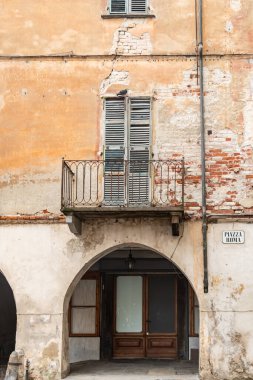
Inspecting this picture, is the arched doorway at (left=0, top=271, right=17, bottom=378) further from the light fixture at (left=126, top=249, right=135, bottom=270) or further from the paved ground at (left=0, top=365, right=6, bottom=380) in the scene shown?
the light fixture at (left=126, top=249, right=135, bottom=270)

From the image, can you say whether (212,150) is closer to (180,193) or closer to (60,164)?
(180,193)

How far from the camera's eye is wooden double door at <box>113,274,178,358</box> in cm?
1562

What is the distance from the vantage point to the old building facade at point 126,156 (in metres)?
12.3

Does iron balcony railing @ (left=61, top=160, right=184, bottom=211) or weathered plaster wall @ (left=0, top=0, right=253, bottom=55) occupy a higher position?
weathered plaster wall @ (left=0, top=0, right=253, bottom=55)

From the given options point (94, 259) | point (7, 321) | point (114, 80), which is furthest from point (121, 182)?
point (7, 321)

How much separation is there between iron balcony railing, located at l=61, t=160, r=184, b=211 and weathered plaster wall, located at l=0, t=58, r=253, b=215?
0.69 feet

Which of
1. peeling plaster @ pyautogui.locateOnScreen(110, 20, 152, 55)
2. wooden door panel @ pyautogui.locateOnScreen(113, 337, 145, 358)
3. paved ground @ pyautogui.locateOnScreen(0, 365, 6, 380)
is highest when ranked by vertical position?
peeling plaster @ pyautogui.locateOnScreen(110, 20, 152, 55)

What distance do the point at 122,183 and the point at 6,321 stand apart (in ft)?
19.0

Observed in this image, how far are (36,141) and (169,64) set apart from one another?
320cm

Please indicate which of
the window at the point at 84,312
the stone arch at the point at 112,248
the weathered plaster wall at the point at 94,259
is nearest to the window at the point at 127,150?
the weathered plaster wall at the point at 94,259

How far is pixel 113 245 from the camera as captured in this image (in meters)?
12.6

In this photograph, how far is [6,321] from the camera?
16.2m

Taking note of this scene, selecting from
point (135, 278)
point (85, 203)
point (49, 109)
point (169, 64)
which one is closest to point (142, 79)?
point (169, 64)

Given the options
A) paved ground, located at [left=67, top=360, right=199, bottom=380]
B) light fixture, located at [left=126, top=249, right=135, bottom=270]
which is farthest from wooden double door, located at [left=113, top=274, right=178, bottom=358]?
paved ground, located at [left=67, top=360, right=199, bottom=380]
